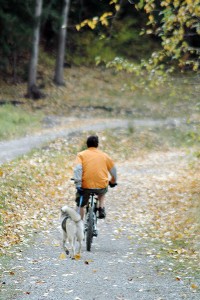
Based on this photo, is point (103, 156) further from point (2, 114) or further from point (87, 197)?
point (2, 114)

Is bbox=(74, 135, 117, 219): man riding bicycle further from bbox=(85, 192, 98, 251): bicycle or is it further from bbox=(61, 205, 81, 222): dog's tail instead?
bbox=(61, 205, 81, 222): dog's tail

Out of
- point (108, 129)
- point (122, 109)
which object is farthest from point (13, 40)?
point (108, 129)

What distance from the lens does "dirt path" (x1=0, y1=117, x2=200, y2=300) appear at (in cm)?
736

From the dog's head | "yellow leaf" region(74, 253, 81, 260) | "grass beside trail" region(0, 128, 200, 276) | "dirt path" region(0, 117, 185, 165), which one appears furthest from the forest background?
the dog's head

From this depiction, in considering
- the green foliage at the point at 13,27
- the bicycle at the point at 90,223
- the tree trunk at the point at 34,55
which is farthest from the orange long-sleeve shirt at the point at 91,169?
the green foliage at the point at 13,27

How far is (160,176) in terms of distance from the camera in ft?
65.6

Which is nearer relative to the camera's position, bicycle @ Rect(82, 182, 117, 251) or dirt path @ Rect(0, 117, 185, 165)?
bicycle @ Rect(82, 182, 117, 251)

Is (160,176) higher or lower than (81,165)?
lower

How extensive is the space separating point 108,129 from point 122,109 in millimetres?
6366

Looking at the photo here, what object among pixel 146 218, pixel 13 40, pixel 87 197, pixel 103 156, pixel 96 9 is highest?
pixel 96 9

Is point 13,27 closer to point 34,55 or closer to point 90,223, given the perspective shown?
point 34,55

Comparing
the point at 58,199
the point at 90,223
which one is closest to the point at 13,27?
the point at 58,199

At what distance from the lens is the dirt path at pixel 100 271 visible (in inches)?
290

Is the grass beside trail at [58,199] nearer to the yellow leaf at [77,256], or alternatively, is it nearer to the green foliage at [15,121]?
the yellow leaf at [77,256]
